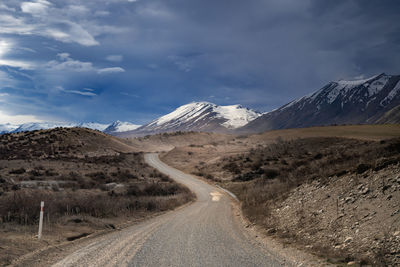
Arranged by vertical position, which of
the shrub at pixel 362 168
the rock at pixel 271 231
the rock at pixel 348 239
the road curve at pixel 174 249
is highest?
the shrub at pixel 362 168

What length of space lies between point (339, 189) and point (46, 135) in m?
94.6

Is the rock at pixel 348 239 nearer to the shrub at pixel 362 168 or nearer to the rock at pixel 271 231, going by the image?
the rock at pixel 271 231

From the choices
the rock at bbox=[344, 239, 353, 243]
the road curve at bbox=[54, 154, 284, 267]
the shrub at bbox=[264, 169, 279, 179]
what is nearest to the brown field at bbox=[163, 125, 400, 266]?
the rock at bbox=[344, 239, 353, 243]

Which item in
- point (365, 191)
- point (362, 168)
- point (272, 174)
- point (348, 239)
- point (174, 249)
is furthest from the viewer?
point (272, 174)

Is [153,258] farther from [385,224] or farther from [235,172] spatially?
[235,172]

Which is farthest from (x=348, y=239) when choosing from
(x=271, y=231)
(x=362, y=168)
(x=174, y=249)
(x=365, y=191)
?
(x=174, y=249)

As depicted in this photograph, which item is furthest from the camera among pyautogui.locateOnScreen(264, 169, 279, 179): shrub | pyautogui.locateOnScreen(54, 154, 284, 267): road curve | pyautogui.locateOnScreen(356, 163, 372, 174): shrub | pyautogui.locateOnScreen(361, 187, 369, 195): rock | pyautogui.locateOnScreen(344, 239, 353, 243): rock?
pyautogui.locateOnScreen(264, 169, 279, 179): shrub

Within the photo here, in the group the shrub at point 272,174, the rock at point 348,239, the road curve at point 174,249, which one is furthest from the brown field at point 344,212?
the shrub at point 272,174

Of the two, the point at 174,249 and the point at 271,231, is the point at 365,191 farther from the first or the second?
the point at 174,249

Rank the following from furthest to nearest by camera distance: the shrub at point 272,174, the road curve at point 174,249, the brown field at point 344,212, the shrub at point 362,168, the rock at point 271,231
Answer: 1. the shrub at point 272,174
2. the shrub at point 362,168
3. the rock at point 271,231
4. the road curve at point 174,249
5. the brown field at point 344,212

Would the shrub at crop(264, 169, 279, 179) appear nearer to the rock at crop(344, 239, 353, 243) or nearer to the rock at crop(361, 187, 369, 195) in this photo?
the rock at crop(361, 187, 369, 195)

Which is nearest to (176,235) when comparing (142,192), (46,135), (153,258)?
(153,258)

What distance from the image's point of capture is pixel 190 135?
14800cm

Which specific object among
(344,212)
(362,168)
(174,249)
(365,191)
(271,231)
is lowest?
(271,231)
